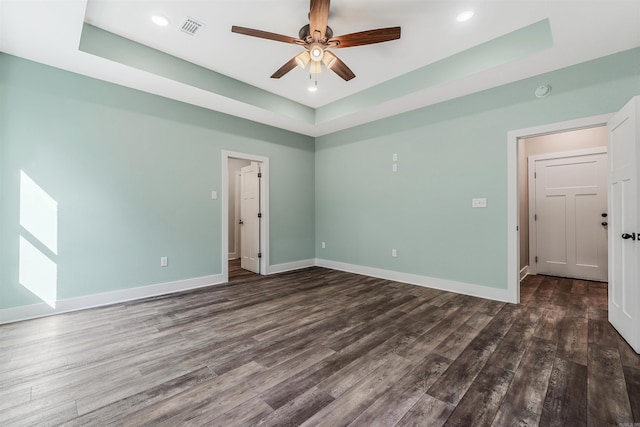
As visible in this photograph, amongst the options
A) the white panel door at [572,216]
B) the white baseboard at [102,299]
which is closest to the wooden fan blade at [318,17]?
the white baseboard at [102,299]

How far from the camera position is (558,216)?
476 centimetres

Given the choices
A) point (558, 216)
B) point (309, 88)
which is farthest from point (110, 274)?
point (558, 216)

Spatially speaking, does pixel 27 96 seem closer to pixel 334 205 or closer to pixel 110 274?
pixel 110 274

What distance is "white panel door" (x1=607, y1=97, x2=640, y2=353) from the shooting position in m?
2.22

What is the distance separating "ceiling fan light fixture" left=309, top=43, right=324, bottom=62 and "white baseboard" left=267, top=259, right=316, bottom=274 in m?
3.66

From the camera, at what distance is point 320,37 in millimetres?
2551

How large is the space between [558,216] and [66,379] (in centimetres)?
681

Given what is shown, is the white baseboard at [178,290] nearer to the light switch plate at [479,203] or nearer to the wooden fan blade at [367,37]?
the light switch plate at [479,203]

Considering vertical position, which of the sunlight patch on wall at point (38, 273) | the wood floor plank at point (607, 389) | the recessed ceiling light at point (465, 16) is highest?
the recessed ceiling light at point (465, 16)

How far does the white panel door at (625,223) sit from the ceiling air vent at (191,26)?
13.3 feet

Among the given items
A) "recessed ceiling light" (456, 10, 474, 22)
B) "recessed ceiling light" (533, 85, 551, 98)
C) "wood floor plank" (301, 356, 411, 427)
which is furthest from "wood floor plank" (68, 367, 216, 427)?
"recessed ceiling light" (533, 85, 551, 98)

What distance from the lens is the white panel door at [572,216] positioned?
14.4 feet

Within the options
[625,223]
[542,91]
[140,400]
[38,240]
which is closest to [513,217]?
[625,223]

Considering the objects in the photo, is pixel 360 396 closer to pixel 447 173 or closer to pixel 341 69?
pixel 341 69
